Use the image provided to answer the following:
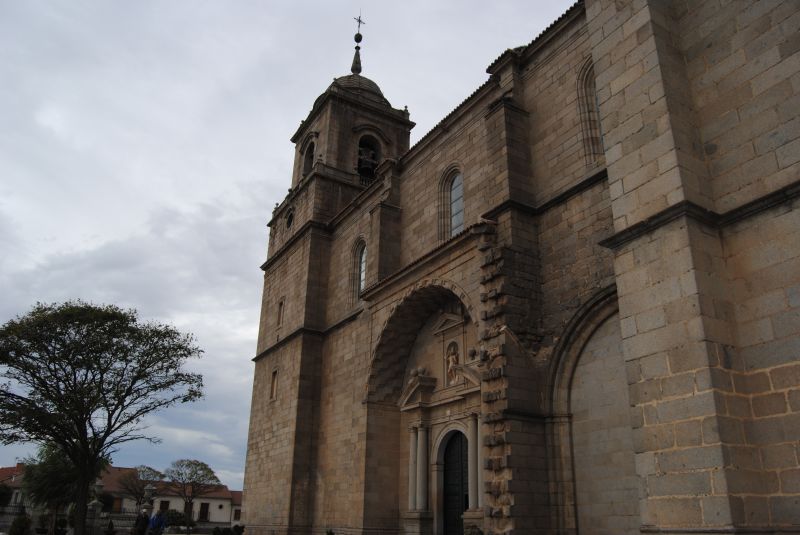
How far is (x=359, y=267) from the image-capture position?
21250mm

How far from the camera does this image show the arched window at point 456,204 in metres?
16.7

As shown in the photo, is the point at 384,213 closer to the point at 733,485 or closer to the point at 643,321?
the point at 643,321

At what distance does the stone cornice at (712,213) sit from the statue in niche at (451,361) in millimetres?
8912

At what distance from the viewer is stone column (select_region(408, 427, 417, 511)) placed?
1592 cm

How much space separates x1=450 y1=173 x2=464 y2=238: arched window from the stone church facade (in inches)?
2.6

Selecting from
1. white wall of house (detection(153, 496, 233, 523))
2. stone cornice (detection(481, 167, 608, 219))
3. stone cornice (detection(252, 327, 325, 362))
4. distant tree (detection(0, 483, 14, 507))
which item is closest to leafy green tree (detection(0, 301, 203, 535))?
stone cornice (detection(252, 327, 325, 362))

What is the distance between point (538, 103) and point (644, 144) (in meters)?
7.08

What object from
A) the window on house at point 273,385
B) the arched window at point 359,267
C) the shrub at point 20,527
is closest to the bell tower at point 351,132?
the arched window at point 359,267

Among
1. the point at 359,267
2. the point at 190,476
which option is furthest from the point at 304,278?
the point at 190,476

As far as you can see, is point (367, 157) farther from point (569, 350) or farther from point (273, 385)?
point (569, 350)

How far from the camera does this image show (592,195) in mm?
11805

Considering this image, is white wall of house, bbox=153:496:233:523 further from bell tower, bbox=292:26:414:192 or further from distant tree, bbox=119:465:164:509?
bell tower, bbox=292:26:414:192

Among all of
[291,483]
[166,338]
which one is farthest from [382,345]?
[166,338]

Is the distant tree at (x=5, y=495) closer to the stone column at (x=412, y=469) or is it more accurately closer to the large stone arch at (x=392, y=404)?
the large stone arch at (x=392, y=404)
